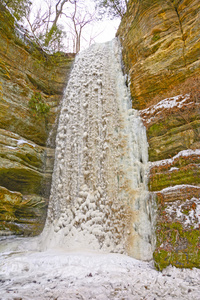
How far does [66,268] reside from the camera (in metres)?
2.73

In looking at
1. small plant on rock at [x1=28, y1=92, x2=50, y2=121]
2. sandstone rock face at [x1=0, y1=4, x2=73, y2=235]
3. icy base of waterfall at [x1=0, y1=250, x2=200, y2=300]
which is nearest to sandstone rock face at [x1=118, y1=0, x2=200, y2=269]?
icy base of waterfall at [x1=0, y1=250, x2=200, y2=300]

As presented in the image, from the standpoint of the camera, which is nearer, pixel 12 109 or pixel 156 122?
pixel 156 122

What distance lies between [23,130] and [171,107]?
3.97 meters

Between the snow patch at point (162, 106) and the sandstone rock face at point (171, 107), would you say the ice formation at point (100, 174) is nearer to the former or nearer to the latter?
the snow patch at point (162, 106)

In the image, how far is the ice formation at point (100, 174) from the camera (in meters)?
3.95

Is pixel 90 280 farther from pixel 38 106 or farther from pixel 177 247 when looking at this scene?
pixel 38 106

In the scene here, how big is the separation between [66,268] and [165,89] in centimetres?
406

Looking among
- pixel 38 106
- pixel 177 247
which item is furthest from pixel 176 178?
pixel 38 106

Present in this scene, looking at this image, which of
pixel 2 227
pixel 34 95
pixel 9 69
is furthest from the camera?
pixel 34 95

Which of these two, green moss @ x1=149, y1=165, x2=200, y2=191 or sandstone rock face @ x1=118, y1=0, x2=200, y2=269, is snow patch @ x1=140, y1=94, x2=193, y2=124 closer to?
sandstone rock face @ x1=118, y1=0, x2=200, y2=269

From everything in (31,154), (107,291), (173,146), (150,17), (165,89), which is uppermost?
(150,17)

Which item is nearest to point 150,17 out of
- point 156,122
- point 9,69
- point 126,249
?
point 156,122

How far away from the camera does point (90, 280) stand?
2.43 meters

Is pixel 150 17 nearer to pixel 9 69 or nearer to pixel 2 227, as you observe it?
pixel 9 69
